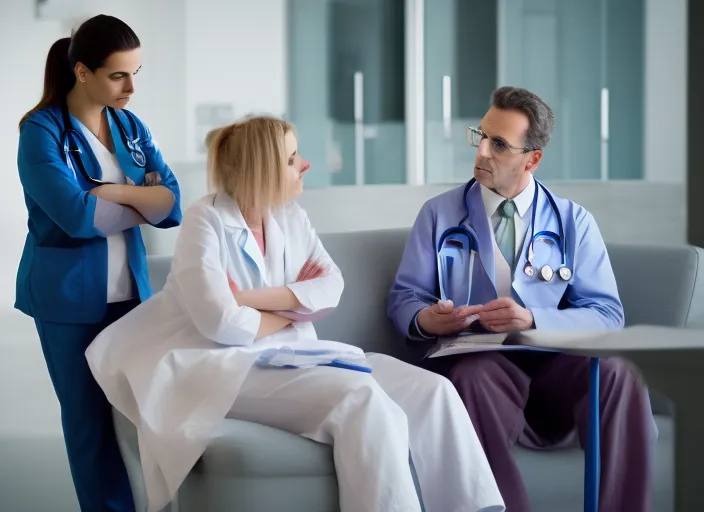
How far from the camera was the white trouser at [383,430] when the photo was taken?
1855 mm

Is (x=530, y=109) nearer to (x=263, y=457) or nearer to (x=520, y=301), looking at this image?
(x=520, y=301)

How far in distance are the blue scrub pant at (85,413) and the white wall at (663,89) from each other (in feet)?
9.56

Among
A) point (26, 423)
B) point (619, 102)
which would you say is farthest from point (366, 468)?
point (619, 102)

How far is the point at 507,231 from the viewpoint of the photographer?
8.25ft

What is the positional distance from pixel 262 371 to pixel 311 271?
325 millimetres

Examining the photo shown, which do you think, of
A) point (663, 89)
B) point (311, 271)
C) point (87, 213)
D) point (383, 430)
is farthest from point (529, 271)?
point (663, 89)

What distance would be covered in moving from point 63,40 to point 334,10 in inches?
104

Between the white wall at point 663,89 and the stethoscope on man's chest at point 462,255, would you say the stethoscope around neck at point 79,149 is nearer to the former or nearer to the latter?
the stethoscope on man's chest at point 462,255

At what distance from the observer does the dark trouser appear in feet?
7.02

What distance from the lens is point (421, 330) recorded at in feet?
7.92

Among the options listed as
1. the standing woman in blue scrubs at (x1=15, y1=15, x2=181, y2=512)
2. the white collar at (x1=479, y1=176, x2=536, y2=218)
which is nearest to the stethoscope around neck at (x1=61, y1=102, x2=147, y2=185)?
the standing woman in blue scrubs at (x1=15, y1=15, x2=181, y2=512)

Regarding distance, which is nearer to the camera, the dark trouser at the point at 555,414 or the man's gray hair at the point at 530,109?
the dark trouser at the point at 555,414

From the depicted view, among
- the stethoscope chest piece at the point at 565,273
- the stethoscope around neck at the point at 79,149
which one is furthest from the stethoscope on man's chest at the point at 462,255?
the stethoscope around neck at the point at 79,149

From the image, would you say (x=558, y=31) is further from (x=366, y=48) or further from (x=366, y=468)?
(x=366, y=468)
